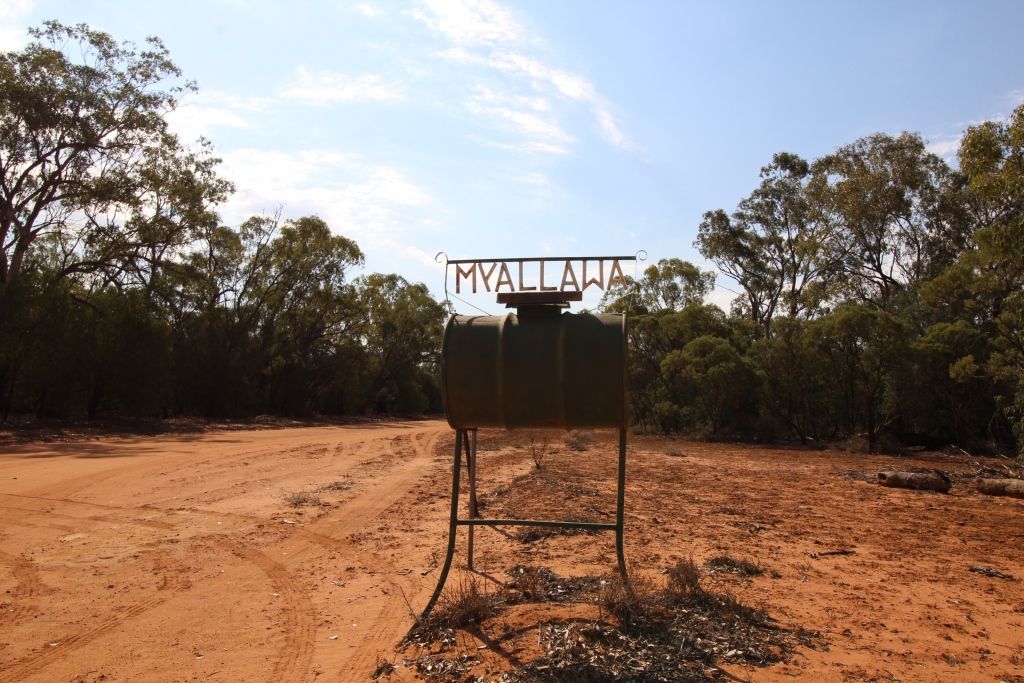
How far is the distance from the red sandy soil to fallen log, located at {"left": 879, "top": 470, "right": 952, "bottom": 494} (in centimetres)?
40

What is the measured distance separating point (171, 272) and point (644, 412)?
2085 cm

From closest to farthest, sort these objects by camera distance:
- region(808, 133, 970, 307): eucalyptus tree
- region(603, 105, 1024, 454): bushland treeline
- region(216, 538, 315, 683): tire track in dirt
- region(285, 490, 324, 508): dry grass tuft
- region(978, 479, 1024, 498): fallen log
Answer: region(216, 538, 315, 683): tire track in dirt
region(285, 490, 324, 508): dry grass tuft
region(978, 479, 1024, 498): fallen log
region(603, 105, 1024, 454): bushland treeline
region(808, 133, 970, 307): eucalyptus tree

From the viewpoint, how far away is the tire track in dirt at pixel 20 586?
18.1ft

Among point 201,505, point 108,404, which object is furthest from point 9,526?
point 108,404

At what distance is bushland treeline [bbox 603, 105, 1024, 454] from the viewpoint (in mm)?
18531

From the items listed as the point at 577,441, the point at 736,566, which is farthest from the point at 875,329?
the point at 736,566

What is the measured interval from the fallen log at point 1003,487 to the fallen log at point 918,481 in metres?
0.64

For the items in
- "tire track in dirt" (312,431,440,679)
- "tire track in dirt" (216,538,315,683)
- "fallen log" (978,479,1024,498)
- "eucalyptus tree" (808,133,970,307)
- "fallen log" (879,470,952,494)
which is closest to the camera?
"tire track in dirt" (216,538,315,683)

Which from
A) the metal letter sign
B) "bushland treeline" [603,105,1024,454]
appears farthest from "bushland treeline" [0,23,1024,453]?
the metal letter sign

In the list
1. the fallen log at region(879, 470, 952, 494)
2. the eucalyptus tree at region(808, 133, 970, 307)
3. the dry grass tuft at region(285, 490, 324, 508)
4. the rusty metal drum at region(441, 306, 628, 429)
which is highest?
the eucalyptus tree at region(808, 133, 970, 307)

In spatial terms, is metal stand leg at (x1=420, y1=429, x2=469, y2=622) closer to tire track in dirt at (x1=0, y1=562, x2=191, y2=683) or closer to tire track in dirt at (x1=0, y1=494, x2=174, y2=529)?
tire track in dirt at (x1=0, y1=562, x2=191, y2=683)

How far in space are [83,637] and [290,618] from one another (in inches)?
56.5

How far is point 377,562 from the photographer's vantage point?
718cm

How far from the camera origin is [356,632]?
526cm
